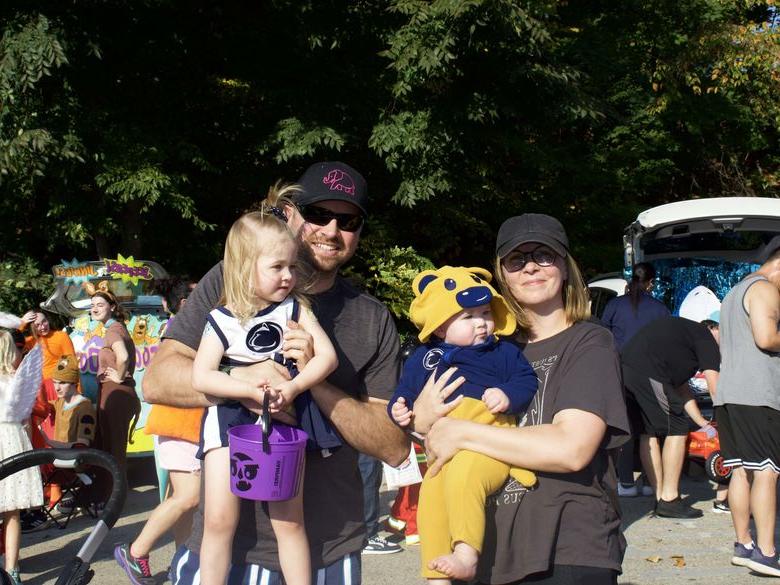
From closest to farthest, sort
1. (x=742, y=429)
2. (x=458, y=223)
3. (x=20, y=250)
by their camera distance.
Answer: (x=742, y=429), (x=20, y=250), (x=458, y=223)

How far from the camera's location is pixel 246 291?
9.15 ft

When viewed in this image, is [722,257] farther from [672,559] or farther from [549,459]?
[549,459]

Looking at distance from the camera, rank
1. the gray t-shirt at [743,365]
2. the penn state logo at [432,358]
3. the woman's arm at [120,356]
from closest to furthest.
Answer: the penn state logo at [432,358] < the gray t-shirt at [743,365] < the woman's arm at [120,356]

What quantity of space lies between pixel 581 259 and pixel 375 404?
1796cm

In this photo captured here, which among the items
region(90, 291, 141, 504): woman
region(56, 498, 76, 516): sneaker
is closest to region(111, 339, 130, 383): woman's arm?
region(90, 291, 141, 504): woman

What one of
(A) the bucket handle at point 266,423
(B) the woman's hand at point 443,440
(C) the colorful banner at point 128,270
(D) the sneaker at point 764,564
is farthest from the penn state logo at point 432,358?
(C) the colorful banner at point 128,270

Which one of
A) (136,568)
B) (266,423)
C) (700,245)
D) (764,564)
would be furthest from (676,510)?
(266,423)

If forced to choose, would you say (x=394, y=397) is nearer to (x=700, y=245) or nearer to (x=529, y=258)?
(x=529, y=258)

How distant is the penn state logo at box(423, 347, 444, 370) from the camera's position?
318cm

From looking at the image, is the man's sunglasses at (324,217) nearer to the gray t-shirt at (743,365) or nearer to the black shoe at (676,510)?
the gray t-shirt at (743,365)

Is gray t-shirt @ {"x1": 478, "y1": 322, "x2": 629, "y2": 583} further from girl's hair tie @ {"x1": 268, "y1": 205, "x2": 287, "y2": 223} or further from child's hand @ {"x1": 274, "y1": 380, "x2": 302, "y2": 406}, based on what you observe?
girl's hair tie @ {"x1": 268, "y1": 205, "x2": 287, "y2": 223}

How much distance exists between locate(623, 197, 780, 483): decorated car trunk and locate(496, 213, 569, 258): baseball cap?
7761mm

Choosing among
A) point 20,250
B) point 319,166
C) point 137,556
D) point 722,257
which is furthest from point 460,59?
point 319,166

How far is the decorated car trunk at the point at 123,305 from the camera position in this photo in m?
9.41
